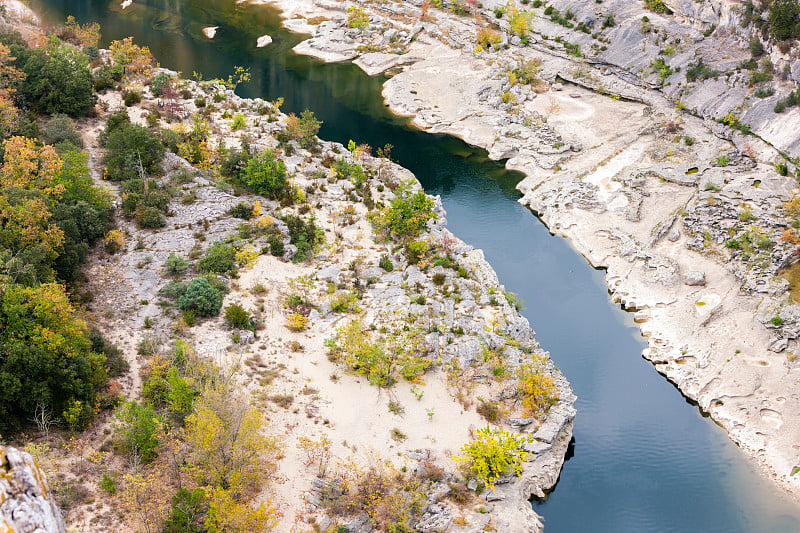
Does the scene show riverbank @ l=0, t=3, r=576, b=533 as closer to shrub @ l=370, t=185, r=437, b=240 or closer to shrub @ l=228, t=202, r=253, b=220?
shrub @ l=228, t=202, r=253, b=220

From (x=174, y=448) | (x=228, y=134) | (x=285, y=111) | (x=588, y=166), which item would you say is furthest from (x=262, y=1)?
(x=174, y=448)

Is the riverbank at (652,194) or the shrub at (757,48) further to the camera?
the shrub at (757,48)

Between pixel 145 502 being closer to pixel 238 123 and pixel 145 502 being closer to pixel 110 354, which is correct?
pixel 110 354

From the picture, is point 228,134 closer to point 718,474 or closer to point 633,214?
point 633,214

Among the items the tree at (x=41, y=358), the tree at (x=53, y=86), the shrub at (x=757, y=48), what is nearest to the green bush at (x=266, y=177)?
the tree at (x=53, y=86)

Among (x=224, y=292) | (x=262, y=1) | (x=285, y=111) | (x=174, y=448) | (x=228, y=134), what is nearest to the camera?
(x=174, y=448)

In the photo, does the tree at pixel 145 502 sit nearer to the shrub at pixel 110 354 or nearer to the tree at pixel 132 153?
the shrub at pixel 110 354

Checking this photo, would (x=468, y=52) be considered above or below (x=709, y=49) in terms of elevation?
below
